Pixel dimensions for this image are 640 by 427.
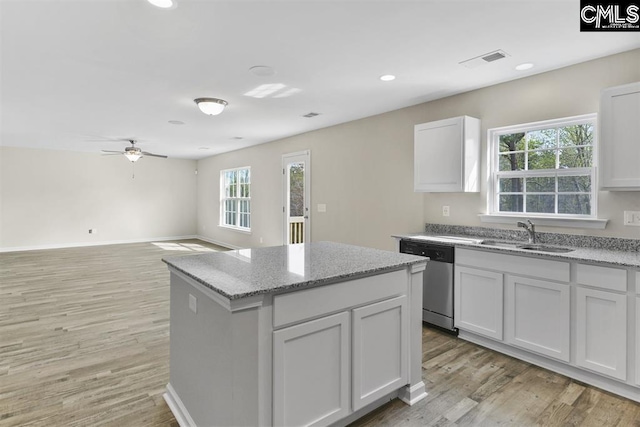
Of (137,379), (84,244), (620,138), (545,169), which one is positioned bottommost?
(137,379)

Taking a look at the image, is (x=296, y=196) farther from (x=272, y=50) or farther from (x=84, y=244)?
(x=84, y=244)

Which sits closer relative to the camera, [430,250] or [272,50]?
[272,50]

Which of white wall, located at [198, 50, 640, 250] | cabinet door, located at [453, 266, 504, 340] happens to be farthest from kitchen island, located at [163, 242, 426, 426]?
white wall, located at [198, 50, 640, 250]

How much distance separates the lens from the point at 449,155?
358 centimetres

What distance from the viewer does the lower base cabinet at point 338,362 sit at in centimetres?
164

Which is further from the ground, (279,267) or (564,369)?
(279,267)

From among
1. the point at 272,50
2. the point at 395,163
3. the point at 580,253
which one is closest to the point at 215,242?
the point at 395,163

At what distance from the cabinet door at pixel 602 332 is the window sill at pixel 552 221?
740 millimetres

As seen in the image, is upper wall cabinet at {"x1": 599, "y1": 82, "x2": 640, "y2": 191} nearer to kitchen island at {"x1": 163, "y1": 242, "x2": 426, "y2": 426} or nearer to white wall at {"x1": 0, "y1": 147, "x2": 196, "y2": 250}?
kitchen island at {"x1": 163, "y1": 242, "x2": 426, "y2": 426}

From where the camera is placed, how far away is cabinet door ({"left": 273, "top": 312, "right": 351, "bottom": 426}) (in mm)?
1618

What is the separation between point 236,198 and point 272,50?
6079 millimetres

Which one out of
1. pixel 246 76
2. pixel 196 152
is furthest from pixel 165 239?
pixel 246 76

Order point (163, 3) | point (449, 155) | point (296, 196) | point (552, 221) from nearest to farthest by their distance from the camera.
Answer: point (163, 3), point (552, 221), point (449, 155), point (296, 196)

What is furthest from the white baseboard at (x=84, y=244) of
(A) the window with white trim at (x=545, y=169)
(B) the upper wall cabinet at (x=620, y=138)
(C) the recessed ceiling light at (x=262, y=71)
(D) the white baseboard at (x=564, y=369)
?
(B) the upper wall cabinet at (x=620, y=138)
